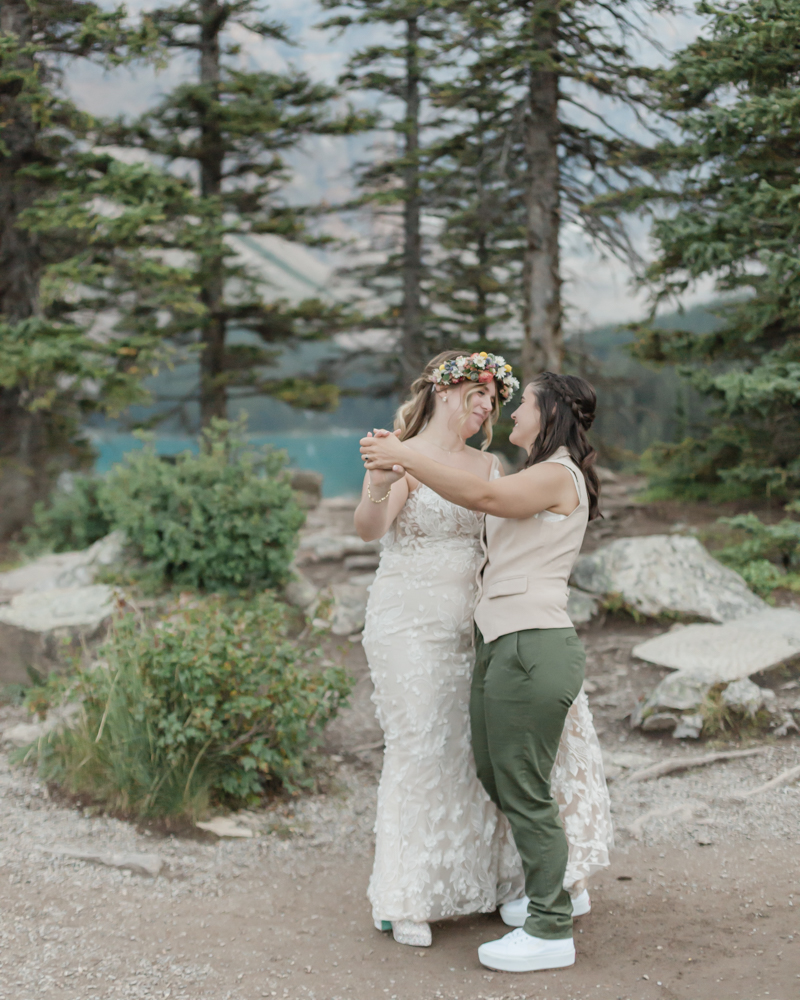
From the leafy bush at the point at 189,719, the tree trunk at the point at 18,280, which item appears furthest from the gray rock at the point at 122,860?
the tree trunk at the point at 18,280

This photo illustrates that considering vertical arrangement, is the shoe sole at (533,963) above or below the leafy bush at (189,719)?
below

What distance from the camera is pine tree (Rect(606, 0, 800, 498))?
250 inches

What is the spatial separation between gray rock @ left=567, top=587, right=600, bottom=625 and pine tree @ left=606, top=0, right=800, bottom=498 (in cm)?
198

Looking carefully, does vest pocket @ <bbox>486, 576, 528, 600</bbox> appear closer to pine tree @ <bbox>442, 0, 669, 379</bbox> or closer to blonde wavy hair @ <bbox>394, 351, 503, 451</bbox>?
blonde wavy hair @ <bbox>394, 351, 503, 451</bbox>

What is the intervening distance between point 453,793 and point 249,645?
1727 millimetres

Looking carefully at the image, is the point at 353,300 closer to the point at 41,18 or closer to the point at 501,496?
the point at 41,18

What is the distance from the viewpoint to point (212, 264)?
11.8 metres

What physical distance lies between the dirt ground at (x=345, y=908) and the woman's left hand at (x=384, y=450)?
1.74 m

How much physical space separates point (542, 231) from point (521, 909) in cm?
708

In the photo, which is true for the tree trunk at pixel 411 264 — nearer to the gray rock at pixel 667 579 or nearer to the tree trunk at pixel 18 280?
the tree trunk at pixel 18 280

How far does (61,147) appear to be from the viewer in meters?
10.4

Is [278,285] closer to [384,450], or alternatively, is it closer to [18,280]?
[18,280]

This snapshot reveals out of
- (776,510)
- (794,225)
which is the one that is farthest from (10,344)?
(776,510)

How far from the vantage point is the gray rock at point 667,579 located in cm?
670
